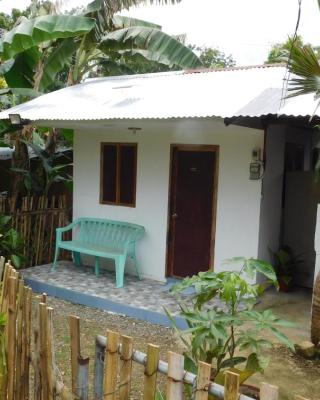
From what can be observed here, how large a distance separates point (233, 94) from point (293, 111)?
1.48 metres

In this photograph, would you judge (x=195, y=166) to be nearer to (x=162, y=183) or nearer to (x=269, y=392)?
(x=162, y=183)

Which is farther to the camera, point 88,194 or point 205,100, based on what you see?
point 88,194

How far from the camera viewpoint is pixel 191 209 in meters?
7.45

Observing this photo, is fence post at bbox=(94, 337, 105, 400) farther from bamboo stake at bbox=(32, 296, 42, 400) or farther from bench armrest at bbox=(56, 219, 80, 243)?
bench armrest at bbox=(56, 219, 80, 243)

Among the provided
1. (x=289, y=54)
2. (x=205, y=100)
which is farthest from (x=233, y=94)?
(x=289, y=54)

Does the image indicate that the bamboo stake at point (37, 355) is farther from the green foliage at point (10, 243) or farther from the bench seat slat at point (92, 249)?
the green foliage at point (10, 243)

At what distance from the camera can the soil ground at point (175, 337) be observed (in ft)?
13.9

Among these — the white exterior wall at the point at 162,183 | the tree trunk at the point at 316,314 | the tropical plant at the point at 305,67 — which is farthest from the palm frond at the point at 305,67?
the tree trunk at the point at 316,314

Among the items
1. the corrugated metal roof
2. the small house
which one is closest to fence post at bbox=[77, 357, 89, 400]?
the corrugated metal roof

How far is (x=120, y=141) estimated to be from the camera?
319 inches

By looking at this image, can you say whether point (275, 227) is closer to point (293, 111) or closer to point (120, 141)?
point (293, 111)

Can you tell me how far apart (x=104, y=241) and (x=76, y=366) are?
5690 millimetres

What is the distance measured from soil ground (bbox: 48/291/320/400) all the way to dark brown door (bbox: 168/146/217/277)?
4.40 feet

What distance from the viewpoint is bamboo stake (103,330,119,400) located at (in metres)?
2.31
